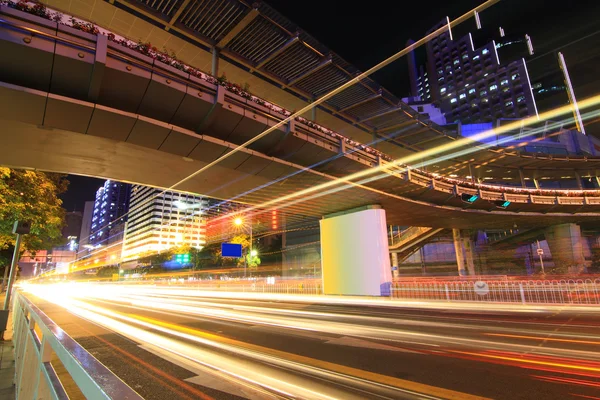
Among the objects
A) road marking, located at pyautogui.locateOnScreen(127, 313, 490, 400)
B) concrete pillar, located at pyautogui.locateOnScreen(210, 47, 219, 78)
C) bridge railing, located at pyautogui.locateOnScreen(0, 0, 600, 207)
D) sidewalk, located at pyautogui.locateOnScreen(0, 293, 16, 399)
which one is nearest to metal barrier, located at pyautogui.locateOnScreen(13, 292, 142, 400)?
sidewalk, located at pyautogui.locateOnScreen(0, 293, 16, 399)

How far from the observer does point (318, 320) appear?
485 inches

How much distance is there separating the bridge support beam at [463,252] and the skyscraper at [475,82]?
67.2 meters

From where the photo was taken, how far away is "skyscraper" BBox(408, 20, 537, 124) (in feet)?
329

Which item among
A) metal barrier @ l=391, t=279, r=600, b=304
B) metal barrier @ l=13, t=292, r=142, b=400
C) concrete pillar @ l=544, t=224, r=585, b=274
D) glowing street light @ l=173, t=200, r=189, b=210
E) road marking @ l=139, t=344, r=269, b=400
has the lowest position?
road marking @ l=139, t=344, r=269, b=400

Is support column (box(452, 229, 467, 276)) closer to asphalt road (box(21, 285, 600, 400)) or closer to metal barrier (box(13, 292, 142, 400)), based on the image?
asphalt road (box(21, 285, 600, 400))

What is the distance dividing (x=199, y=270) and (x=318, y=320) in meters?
52.4

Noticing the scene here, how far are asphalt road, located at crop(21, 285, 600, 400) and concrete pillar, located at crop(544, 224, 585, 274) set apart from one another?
30.0 meters

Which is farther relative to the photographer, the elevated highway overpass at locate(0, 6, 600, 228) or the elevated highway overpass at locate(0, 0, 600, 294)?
the elevated highway overpass at locate(0, 0, 600, 294)

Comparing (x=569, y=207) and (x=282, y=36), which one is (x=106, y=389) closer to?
(x=282, y=36)

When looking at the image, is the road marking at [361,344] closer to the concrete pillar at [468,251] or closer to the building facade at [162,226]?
the concrete pillar at [468,251]

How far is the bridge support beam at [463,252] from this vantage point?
40656 millimetres

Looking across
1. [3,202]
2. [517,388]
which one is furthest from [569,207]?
[3,202]

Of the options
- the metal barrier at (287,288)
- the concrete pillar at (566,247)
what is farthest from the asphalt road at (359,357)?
the concrete pillar at (566,247)

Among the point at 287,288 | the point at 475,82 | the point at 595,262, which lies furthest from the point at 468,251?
the point at 475,82
